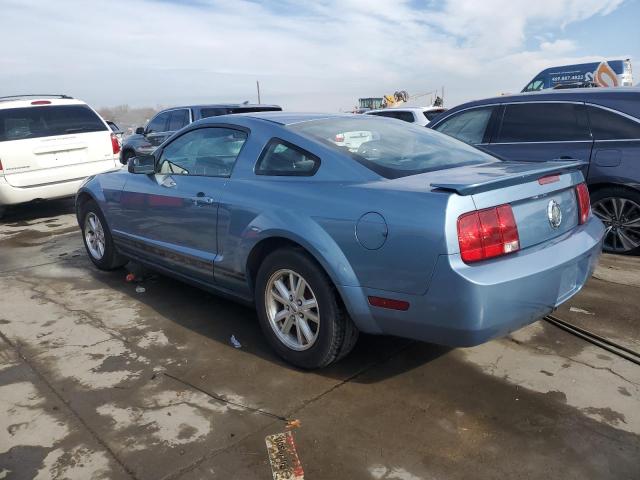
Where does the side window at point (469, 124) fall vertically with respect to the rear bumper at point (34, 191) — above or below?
above

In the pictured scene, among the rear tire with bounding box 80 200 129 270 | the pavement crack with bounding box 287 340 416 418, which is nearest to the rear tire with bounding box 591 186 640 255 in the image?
the pavement crack with bounding box 287 340 416 418

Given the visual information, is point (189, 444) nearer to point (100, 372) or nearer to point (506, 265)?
point (100, 372)

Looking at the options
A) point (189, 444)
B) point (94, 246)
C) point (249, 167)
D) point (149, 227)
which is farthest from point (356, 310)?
point (94, 246)

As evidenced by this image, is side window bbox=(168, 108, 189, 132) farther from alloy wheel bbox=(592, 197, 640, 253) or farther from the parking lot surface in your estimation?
alloy wheel bbox=(592, 197, 640, 253)

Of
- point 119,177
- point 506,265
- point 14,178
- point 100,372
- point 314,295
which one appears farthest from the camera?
point 14,178

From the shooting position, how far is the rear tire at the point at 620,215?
5.06 m

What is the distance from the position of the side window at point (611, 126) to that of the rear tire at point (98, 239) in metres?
4.67

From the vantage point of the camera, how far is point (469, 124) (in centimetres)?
A: 618

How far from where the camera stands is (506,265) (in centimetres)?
254

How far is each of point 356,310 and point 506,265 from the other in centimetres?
78

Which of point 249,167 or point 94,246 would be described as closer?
point 249,167

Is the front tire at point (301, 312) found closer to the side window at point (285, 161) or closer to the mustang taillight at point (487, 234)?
the side window at point (285, 161)

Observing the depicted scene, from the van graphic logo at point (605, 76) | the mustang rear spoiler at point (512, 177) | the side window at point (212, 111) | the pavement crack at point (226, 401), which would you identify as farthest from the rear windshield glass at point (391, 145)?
the van graphic logo at point (605, 76)

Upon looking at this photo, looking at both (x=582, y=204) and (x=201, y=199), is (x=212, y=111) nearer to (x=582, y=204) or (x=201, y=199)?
(x=201, y=199)
